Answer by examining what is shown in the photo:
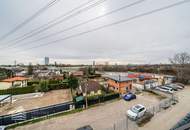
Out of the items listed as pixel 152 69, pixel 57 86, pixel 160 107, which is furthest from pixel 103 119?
pixel 152 69

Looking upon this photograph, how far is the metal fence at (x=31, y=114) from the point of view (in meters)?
14.2

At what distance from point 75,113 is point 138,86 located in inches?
789

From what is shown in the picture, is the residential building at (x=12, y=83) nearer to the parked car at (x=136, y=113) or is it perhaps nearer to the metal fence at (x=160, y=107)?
the parked car at (x=136, y=113)

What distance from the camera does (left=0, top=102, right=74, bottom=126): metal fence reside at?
14.2 m

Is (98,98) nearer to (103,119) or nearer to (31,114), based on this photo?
(103,119)

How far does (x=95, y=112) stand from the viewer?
54.3ft

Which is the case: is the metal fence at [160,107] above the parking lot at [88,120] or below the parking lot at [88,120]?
above

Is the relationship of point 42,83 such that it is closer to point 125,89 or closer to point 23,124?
point 23,124

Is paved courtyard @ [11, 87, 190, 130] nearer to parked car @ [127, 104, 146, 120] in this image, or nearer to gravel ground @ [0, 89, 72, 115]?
parked car @ [127, 104, 146, 120]

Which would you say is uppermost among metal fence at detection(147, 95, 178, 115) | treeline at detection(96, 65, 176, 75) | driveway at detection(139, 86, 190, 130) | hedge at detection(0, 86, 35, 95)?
treeline at detection(96, 65, 176, 75)

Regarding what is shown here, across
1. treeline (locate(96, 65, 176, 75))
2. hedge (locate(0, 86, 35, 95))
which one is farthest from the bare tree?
hedge (locate(0, 86, 35, 95))

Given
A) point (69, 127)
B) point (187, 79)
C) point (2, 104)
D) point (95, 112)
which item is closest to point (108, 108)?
point (95, 112)

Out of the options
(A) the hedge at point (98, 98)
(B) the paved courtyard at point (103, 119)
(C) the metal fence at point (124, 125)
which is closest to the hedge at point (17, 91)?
(B) the paved courtyard at point (103, 119)

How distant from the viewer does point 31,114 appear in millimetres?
15359
